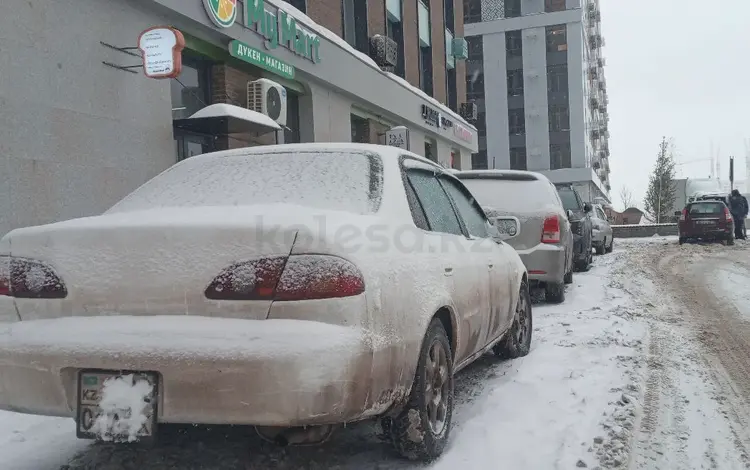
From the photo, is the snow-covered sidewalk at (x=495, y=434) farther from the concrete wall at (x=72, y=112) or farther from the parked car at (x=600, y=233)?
the parked car at (x=600, y=233)

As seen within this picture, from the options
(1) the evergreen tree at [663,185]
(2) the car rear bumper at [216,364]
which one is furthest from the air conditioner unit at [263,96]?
(1) the evergreen tree at [663,185]

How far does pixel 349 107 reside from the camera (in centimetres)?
1656

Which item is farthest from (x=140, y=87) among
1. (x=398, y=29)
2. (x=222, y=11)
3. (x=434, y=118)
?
(x=434, y=118)

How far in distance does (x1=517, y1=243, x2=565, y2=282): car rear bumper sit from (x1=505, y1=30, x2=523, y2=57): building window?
5306cm

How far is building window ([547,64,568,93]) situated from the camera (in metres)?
55.4

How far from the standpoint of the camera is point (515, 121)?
57.7 m

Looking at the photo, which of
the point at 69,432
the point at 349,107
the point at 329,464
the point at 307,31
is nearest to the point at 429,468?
the point at 329,464

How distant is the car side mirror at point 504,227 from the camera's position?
16.5 ft

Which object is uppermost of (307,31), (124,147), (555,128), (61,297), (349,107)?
(555,128)

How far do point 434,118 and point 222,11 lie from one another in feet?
43.5

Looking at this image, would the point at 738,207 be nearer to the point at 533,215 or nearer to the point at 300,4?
the point at 300,4

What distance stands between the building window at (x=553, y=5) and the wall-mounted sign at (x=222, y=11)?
50.5 m

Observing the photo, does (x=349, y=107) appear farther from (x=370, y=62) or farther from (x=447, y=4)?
(x=447, y=4)

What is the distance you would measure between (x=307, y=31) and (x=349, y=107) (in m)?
3.36
